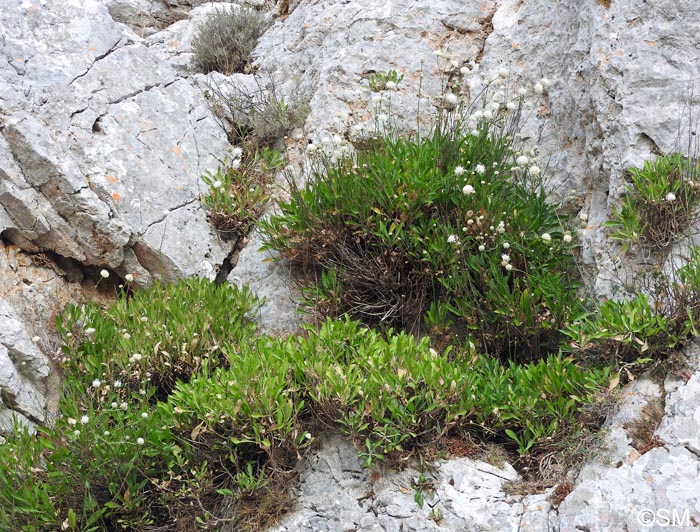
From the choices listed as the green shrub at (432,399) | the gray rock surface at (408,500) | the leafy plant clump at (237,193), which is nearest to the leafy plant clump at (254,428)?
the green shrub at (432,399)

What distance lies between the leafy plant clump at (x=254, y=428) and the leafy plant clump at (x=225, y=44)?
480cm

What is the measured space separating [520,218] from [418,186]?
79cm

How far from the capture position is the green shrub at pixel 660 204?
4.48 metres

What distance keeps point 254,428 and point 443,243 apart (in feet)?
6.26

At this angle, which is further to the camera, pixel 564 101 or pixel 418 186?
pixel 564 101

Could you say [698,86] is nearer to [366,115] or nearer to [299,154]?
[366,115]

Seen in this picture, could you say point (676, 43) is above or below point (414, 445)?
above

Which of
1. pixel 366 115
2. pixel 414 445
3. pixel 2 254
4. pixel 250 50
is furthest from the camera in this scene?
pixel 250 50

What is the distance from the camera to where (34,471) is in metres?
4.23

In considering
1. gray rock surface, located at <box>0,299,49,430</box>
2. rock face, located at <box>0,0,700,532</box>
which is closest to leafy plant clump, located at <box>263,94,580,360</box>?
rock face, located at <box>0,0,700,532</box>

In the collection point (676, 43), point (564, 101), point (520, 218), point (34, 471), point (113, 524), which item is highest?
point (676, 43)

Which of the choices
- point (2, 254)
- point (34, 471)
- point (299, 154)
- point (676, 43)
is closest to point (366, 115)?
point (299, 154)

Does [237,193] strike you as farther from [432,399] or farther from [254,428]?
[432,399]

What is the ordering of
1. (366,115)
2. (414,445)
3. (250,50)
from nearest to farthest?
1. (414,445)
2. (366,115)
3. (250,50)
